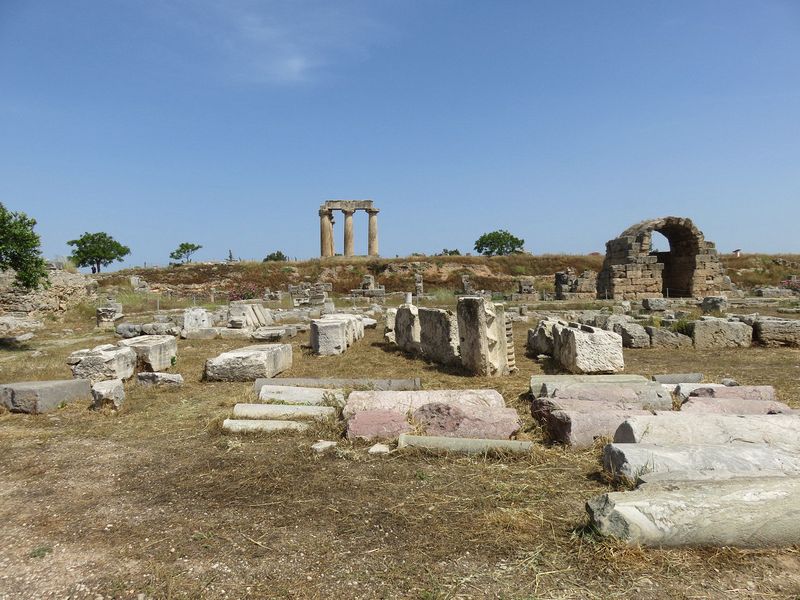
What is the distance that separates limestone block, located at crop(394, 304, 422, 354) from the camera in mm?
10833

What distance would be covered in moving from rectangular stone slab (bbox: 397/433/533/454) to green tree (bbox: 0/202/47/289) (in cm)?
1149

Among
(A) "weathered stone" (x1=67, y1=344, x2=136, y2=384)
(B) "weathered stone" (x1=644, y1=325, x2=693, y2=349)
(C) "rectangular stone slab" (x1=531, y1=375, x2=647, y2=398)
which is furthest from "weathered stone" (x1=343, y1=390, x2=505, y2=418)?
(B) "weathered stone" (x1=644, y1=325, x2=693, y2=349)

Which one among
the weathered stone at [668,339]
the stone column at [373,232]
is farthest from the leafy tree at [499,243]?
the weathered stone at [668,339]

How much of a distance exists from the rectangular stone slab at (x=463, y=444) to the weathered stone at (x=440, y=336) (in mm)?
4318

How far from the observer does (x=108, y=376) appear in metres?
8.02

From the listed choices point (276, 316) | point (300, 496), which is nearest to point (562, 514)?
point (300, 496)

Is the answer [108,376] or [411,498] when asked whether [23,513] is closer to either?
[411,498]

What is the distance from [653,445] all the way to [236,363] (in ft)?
21.0

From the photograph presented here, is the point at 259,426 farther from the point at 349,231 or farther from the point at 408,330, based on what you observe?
the point at 349,231

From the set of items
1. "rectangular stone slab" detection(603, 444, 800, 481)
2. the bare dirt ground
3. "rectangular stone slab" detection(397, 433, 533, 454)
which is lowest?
the bare dirt ground

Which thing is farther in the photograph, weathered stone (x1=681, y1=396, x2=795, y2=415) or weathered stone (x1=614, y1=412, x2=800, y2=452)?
weathered stone (x1=681, y1=396, x2=795, y2=415)

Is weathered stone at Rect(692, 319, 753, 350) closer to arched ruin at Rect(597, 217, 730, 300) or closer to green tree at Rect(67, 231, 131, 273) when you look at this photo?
arched ruin at Rect(597, 217, 730, 300)

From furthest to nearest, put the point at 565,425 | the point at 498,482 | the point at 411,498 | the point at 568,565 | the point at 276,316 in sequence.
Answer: the point at 276,316 < the point at 565,425 < the point at 498,482 < the point at 411,498 < the point at 568,565

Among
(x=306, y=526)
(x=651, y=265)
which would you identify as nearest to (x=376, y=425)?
(x=306, y=526)
